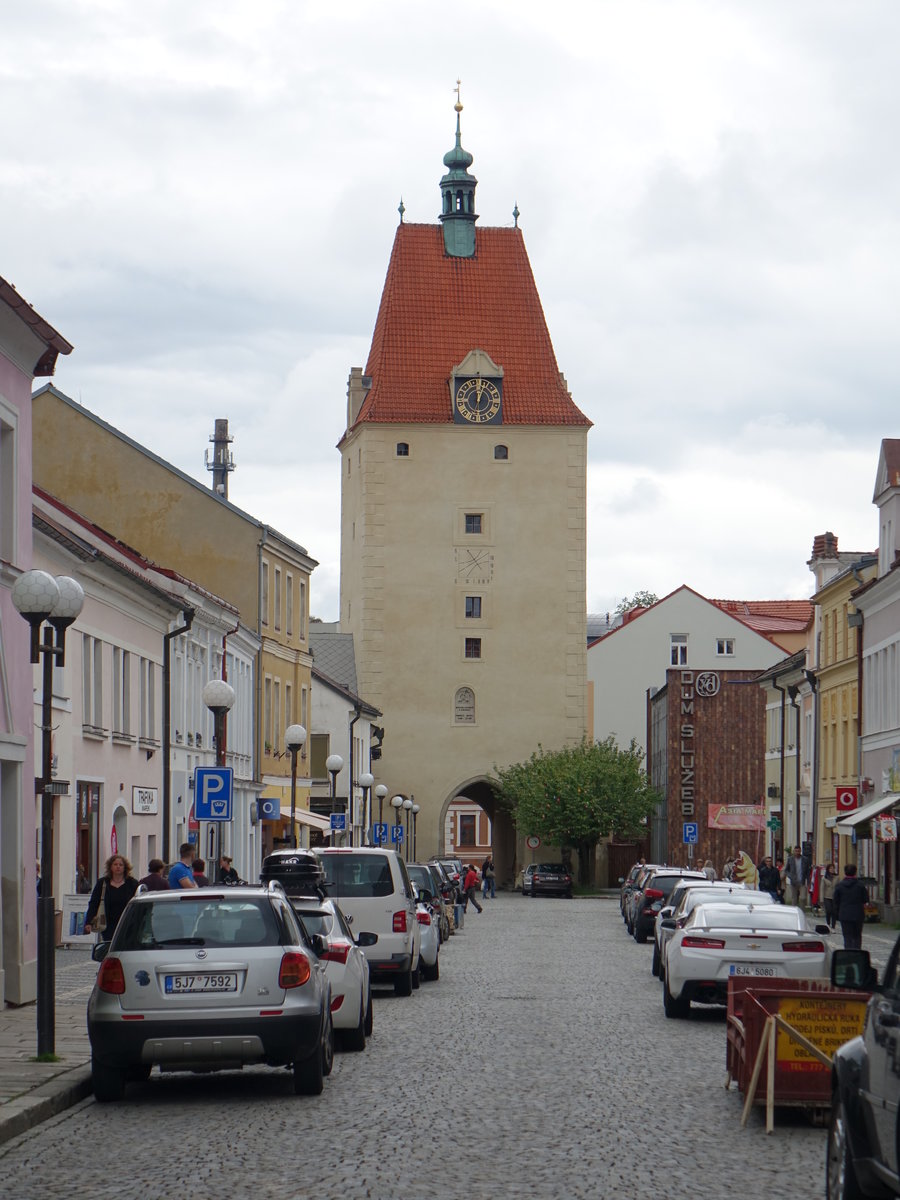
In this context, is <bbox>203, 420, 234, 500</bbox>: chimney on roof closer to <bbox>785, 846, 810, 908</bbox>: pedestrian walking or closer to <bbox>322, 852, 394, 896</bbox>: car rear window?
<bbox>785, 846, 810, 908</bbox>: pedestrian walking

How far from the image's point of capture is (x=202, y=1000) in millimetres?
14594

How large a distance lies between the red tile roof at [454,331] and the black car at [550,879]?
21.3 meters

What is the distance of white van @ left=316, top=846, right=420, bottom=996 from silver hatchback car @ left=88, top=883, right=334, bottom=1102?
9733 mm

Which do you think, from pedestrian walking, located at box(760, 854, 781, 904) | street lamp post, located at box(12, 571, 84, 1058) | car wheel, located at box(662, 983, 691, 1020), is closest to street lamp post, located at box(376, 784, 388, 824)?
pedestrian walking, located at box(760, 854, 781, 904)

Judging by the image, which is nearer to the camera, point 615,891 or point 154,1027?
point 154,1027

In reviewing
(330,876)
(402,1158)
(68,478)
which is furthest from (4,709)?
(68,478)

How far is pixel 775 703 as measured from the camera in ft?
245

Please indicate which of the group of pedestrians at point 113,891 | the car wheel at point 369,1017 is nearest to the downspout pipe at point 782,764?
the group of pedestrians at point 113,891

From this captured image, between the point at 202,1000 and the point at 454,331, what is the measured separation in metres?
81.7

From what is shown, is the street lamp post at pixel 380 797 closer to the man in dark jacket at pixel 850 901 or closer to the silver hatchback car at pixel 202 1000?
the man in dark jacket at pixel 850 901

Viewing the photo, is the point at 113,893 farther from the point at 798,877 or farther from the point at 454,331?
the point at 454,331

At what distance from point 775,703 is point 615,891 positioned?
54.6 feet

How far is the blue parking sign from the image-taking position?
26156mm

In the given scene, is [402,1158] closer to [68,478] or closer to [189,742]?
[189,742]
